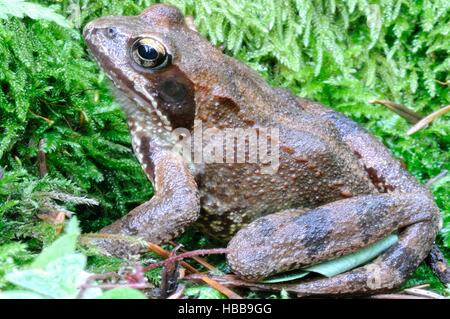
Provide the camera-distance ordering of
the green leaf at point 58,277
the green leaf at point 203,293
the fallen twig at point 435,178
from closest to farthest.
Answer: the green leaf at point 58,277 → the green leaf at point 203,293 → the fallen twig at point 435,178

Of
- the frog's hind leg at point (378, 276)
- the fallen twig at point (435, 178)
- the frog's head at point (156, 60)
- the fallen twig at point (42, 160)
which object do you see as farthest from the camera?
the fallen twig at point (435, 178)

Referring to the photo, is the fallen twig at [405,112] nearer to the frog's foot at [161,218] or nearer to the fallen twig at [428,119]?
the fallen twig at [428,119]

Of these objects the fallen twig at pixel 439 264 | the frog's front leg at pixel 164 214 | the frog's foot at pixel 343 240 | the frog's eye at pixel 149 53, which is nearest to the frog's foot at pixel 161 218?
the frog's front leg at pixel 164 214

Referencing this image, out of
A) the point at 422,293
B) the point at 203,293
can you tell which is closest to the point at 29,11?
the point at 203,293

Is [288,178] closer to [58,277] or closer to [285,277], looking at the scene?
[285,277]

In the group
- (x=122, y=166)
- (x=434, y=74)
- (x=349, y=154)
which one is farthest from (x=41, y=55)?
(x=434, y=74)

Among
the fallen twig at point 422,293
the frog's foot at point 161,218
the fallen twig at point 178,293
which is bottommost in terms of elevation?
the fallen twig at point 178,293

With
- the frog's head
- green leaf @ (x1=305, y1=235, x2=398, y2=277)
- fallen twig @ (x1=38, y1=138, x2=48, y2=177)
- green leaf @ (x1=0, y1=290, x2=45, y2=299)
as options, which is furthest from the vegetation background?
green leaf @ (x1=0, y1=290, x2=45, y2=299)
